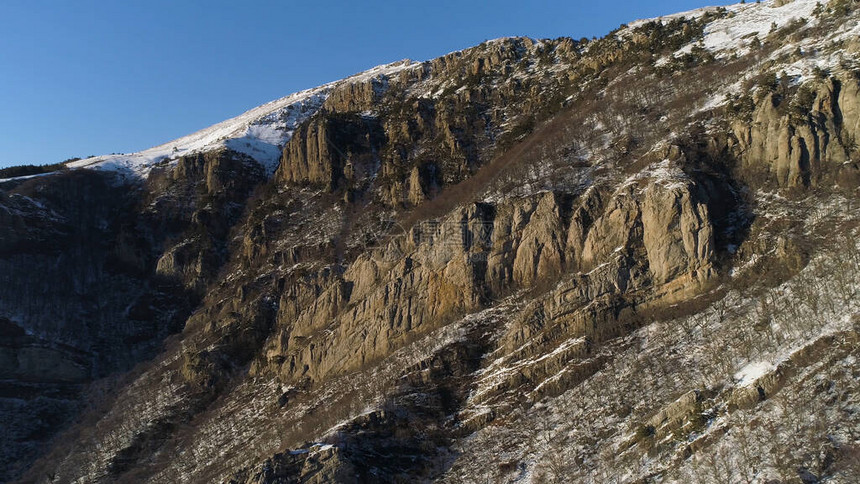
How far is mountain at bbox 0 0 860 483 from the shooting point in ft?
168

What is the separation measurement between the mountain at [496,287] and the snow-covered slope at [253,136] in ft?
33.9

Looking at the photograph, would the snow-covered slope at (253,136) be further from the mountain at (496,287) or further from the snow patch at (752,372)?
the snow patch at (752,372)

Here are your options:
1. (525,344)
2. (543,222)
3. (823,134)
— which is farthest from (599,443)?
(823,134)

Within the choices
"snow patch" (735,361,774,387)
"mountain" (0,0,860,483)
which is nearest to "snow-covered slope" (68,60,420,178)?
"mountain" (0,0,860,483)

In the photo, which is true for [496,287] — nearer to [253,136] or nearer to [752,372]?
[752,372]

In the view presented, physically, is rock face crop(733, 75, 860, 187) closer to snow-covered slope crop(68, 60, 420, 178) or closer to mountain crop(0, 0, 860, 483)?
mountain crop(0, 0, 860, 483)

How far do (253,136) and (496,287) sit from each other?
80.3 m

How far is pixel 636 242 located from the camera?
65.7m

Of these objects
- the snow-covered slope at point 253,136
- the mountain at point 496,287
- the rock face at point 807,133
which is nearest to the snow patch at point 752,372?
the mountain at point 496,287

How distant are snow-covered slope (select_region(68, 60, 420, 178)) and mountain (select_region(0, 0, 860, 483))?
10.3m

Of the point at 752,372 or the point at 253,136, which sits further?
the point at 253,136

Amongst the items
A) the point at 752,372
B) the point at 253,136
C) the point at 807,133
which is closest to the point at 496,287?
the point at 752,372

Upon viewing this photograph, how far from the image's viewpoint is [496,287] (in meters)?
72.2

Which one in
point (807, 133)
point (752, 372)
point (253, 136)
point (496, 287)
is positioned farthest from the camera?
point (253, 136)
